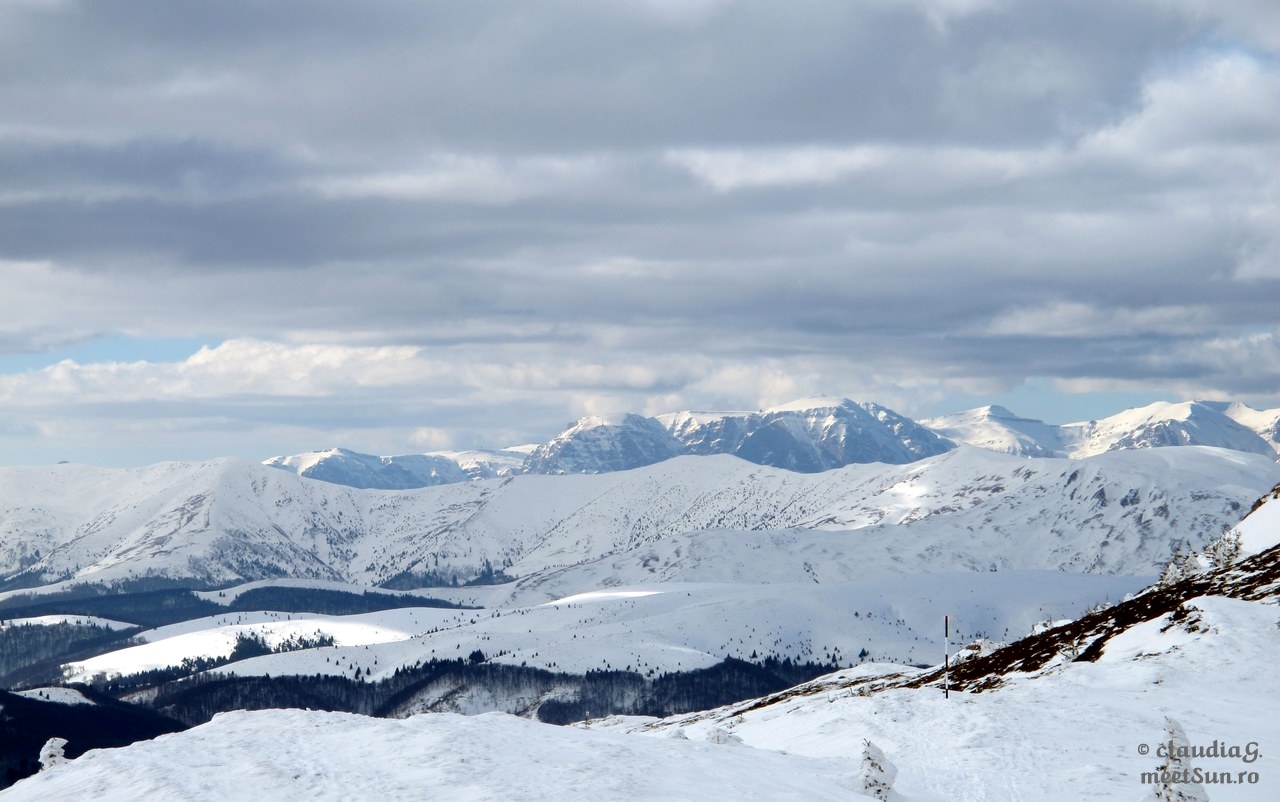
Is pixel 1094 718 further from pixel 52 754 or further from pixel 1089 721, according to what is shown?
pixel 52 754

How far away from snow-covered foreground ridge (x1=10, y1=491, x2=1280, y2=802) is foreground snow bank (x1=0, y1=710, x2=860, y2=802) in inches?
3.8

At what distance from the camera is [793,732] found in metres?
70.9

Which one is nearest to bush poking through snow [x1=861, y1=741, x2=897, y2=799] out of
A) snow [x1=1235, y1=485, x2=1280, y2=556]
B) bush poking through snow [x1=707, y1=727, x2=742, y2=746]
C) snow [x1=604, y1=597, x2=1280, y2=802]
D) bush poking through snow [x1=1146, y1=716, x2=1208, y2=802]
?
snow [x1=604, y1=597, x2=1280, y2=802]

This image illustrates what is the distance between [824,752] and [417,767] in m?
24.9

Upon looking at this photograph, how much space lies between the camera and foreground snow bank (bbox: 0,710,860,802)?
36.8 m

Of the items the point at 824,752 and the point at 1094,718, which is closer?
the point at 1094,718

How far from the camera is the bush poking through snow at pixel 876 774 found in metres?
40.7

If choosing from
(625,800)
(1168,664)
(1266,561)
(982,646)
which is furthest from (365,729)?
(982,646)

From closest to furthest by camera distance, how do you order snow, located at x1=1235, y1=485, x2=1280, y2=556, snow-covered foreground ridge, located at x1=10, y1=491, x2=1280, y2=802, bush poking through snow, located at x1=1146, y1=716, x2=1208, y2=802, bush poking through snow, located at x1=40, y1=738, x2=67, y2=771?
bush poking through snow, located at x1=1146, y1=716, x2=1208, y2=802 → snow-covered foreground ridge, located at x1=10, y1=491, x2=1280, y2=802 → bush poking through snow, located at x1=40, y1=738, x2=67, y2=771 → snow, located at x1=1235, y1=485, x2=1280, y2=556

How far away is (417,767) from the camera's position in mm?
39156

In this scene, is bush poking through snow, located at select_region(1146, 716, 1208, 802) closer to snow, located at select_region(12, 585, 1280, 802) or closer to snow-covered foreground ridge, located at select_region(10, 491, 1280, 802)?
snow-covered foreground ridge, located at select_region(10, 491, 1280, 802)

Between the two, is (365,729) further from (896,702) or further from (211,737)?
(896,702)

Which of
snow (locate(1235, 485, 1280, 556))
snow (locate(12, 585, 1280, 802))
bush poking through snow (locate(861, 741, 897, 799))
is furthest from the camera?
snow (locate(1235, 485, 1280, 556))

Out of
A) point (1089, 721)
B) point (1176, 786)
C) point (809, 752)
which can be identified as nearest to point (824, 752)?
point (809, 752)
